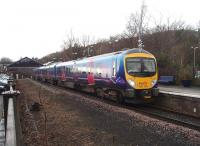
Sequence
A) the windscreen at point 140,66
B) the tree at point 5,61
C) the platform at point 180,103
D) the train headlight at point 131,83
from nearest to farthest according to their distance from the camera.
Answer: the platform at point 180,103
the train headlight at point 131,83
the windscreen at point 140,66
the tree at point 5,61

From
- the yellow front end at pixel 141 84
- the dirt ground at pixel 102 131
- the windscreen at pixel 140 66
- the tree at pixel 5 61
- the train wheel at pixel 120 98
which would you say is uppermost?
the tree at pixel 5 61

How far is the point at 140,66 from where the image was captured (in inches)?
607

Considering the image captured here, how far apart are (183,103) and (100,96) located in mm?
6752

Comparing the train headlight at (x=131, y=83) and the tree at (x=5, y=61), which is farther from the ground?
the tree at (x=5, y=61)

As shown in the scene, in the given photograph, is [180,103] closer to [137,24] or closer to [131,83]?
[131,83]

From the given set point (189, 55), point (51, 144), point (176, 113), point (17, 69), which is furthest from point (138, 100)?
point (17, 69)

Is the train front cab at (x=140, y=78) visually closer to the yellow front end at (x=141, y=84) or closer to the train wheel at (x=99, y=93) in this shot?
the yellow front end at (x=141, y=84)

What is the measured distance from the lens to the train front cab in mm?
14883

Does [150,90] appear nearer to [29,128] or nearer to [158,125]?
[158,125]

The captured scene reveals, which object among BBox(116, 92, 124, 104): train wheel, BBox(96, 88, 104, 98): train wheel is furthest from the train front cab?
BBox(96, 88, 104, 98): train wheel

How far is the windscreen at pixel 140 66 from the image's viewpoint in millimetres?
15137

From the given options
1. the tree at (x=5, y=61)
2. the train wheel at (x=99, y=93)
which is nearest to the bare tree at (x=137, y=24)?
the train wheel at (x=99, y=93)

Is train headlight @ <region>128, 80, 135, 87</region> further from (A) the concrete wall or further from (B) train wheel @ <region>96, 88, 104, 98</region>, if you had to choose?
(B) train wheel @ <region>96, 88, 104, 98</region>

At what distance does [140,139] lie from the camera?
8062 millimetres
